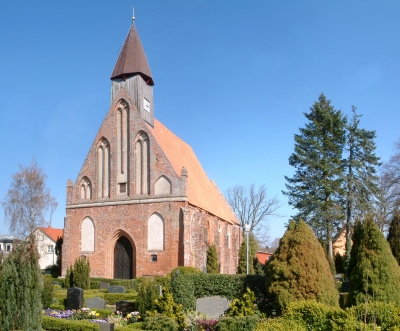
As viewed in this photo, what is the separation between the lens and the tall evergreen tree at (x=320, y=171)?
113ft

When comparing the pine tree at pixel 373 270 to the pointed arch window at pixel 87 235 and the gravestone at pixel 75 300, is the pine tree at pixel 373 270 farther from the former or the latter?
the pointed arch window at pixel 87 235

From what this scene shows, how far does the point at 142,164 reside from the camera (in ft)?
92.7

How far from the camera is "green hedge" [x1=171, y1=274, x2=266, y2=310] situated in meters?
14.8

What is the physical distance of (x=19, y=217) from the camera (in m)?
39.2

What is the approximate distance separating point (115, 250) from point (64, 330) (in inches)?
636

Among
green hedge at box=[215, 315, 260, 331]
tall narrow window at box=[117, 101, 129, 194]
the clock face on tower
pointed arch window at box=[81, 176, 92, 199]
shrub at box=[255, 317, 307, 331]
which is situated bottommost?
green hedge at box=[215, 315, 260, 331]

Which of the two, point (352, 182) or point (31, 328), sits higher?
point (352, 182)

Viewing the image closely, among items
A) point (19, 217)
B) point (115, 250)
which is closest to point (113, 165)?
point (115, 250)

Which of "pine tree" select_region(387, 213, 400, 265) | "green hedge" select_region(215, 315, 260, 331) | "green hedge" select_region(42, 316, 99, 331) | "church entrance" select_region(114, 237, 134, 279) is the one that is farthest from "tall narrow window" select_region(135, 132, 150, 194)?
"green hedge" select_region(215, 315, 260, 331)

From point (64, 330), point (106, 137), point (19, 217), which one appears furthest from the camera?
point (19, 217)

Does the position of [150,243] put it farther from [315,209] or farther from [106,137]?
[315,209]

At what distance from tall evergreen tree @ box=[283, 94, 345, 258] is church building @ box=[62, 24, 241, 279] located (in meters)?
8.53

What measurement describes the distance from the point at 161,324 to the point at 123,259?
1661cm

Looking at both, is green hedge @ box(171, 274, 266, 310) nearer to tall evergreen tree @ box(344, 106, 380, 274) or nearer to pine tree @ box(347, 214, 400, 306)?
pine tree @ box(347, 214, 400, 306)
